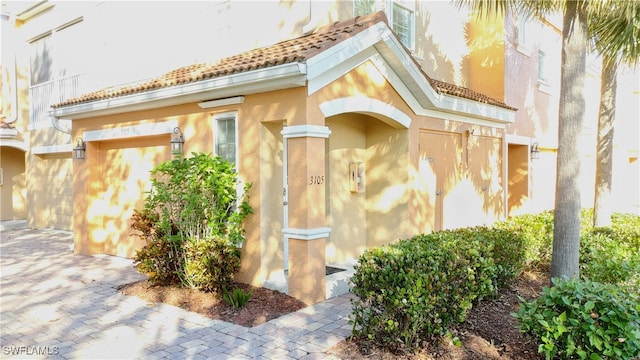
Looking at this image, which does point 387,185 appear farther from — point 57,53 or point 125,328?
point 57,53

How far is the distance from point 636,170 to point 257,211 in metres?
24.1

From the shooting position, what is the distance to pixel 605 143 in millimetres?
9945

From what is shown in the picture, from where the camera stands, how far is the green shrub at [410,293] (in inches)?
187

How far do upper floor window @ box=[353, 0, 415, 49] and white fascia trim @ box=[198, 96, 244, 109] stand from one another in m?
4.00

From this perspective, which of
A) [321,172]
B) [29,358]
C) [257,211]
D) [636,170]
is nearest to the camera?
[29,358]

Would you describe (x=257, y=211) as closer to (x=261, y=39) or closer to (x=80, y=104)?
(x=261, y=39)

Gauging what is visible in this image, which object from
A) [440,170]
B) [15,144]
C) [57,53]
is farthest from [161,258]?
[15,144]

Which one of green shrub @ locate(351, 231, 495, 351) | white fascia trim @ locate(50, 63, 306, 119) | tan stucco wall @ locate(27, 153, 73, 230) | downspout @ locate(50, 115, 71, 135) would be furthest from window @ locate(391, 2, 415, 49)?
tan stucco wall @ locate(27, 153, 73, 230)

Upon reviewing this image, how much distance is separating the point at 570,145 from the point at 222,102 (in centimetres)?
545

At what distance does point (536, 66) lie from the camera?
49.6ft

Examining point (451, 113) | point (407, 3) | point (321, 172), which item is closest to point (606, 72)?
point (451, 113)

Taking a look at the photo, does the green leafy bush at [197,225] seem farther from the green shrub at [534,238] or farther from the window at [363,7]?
the green shrub at [534,238]

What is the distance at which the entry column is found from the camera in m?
6.64

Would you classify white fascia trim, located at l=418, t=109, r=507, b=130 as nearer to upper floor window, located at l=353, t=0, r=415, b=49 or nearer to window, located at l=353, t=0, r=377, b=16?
upper floor window, located at l=353, t=0, r=415, b=49
